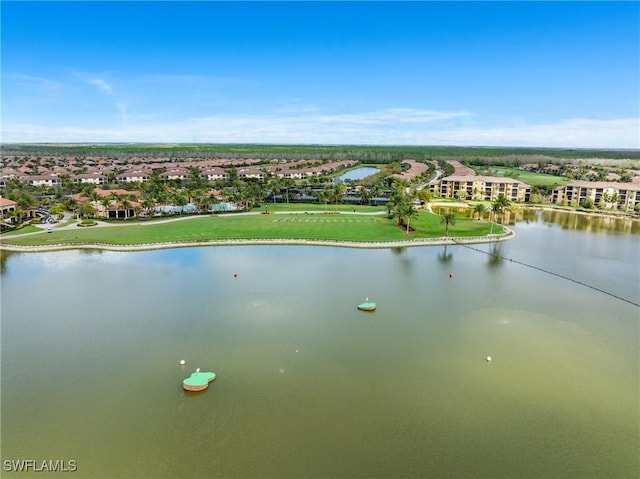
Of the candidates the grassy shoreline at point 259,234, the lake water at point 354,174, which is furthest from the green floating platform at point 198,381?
the lake water at point 354,174

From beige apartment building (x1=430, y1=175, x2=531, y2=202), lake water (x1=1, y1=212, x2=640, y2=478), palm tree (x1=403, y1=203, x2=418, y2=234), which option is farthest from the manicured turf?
lake water (x1=1, y1=212, x2=640, y2=478)

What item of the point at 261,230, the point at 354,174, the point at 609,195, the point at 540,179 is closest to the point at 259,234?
the point at 261,230

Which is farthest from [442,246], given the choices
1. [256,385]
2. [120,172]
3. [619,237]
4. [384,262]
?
[120,172]

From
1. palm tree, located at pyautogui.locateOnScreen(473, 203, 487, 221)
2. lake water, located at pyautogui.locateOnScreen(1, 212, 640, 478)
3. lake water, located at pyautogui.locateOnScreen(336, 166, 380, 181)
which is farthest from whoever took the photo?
lake water, located at pyautogui.locateOnScreen(336, 166, 380, 181)

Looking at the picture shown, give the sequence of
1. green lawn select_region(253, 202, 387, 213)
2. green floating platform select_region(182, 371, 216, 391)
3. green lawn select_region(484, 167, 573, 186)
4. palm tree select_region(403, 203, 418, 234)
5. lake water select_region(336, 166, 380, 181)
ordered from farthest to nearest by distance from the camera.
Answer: lake water select_region(336, 166, 380, 181) → green lawn select_region(484, 167, 573, 186) → green lawn select_region(253, 202, 387, 213) → palm tree select_region(403, 203, 418, 234) → green floating platform select_region(182, 371, 216, 391)

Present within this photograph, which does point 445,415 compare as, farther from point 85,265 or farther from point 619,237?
point 619,237

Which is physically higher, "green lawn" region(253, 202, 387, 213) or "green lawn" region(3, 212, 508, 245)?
"green lawn" region(253, 202, 387, 213)

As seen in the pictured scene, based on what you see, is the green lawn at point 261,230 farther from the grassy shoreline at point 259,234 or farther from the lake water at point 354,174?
the lake water at point 354,174

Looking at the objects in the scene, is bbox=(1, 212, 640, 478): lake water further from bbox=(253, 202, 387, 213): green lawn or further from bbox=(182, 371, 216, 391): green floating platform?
bbox=(253, 202, 387, 213): green lawn
